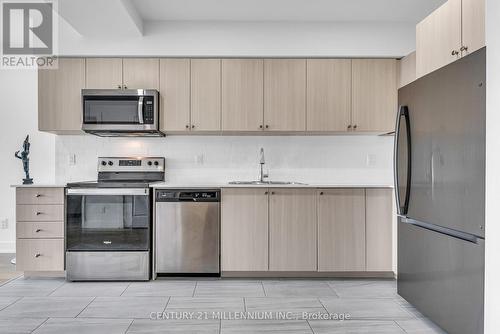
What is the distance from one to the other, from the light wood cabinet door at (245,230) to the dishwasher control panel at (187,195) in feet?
0.40

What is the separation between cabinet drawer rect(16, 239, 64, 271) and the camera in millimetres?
3373

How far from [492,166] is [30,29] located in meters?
4.11

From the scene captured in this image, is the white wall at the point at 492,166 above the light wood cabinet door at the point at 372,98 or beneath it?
beneath

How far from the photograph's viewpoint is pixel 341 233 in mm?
3428

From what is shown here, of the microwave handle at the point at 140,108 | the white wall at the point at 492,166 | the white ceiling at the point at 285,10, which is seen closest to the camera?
the white wall at the point at 492,166

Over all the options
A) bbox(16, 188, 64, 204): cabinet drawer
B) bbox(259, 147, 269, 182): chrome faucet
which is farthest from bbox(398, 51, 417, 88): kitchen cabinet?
bbox(16, 188, 64, 204): cabinet drawer

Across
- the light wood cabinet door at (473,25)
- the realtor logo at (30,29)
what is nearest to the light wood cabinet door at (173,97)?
the realtor logo at (30,29)

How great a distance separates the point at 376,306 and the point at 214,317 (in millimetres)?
1185

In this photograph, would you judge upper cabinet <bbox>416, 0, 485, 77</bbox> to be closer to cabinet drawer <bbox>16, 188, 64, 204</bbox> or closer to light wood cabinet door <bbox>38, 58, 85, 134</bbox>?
light wood cabinet door <bbox>38, 58, 85, 134</bbox>

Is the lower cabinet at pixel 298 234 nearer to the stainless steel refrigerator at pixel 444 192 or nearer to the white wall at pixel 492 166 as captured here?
the stainless steel refrigerator at pixel 444 192

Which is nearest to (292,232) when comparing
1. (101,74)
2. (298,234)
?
(298,234)

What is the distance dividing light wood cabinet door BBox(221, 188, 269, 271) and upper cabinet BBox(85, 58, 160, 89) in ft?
4.43

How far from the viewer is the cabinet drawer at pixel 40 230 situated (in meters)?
3.37

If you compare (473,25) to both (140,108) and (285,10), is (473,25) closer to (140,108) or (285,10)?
(285,10)
